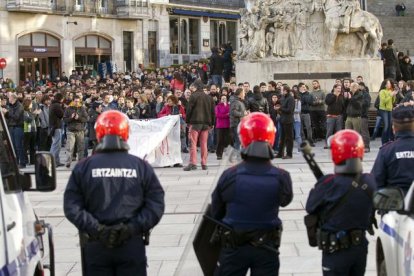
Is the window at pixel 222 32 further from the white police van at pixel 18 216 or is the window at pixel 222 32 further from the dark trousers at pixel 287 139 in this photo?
the white police van at pixel 18 216

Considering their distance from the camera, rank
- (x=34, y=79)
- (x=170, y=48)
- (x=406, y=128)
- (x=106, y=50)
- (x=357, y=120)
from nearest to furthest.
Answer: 1. (x=406, y=128)
2. (x=357, y=120)
3. (x=34, y=79)
4. (x=106, y=50)
5. (x=170, y=48)

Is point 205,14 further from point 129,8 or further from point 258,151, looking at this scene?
point 258,151

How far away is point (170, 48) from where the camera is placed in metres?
59.5

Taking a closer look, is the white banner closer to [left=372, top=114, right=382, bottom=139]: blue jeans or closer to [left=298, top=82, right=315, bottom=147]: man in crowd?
[left=298, top=82, right=315, bottom=147]: man in crowd

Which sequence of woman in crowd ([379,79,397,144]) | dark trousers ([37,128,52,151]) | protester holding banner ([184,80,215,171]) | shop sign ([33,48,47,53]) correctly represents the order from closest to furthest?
protester holding banner ([184,80,215,171])
dark trousers ([37,128,52,151])
woman in crowd ([379,79,397,144])
shop sign ([33,48,47,53])

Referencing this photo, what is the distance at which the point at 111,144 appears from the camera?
5.95 m

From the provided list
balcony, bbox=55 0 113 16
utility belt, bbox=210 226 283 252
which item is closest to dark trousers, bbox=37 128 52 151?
utility belt, bbox=210 226 283 252

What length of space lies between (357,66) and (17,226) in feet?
71.6

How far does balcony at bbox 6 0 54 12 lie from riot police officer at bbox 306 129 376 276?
42.9m

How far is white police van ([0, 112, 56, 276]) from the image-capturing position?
504cm

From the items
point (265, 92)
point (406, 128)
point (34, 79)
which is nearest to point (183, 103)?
point (265, 92)

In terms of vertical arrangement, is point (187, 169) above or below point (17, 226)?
below

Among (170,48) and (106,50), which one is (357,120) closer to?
(106,50)

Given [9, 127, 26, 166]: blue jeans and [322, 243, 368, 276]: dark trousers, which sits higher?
[322, 243, 368, 276]: dark trousers
